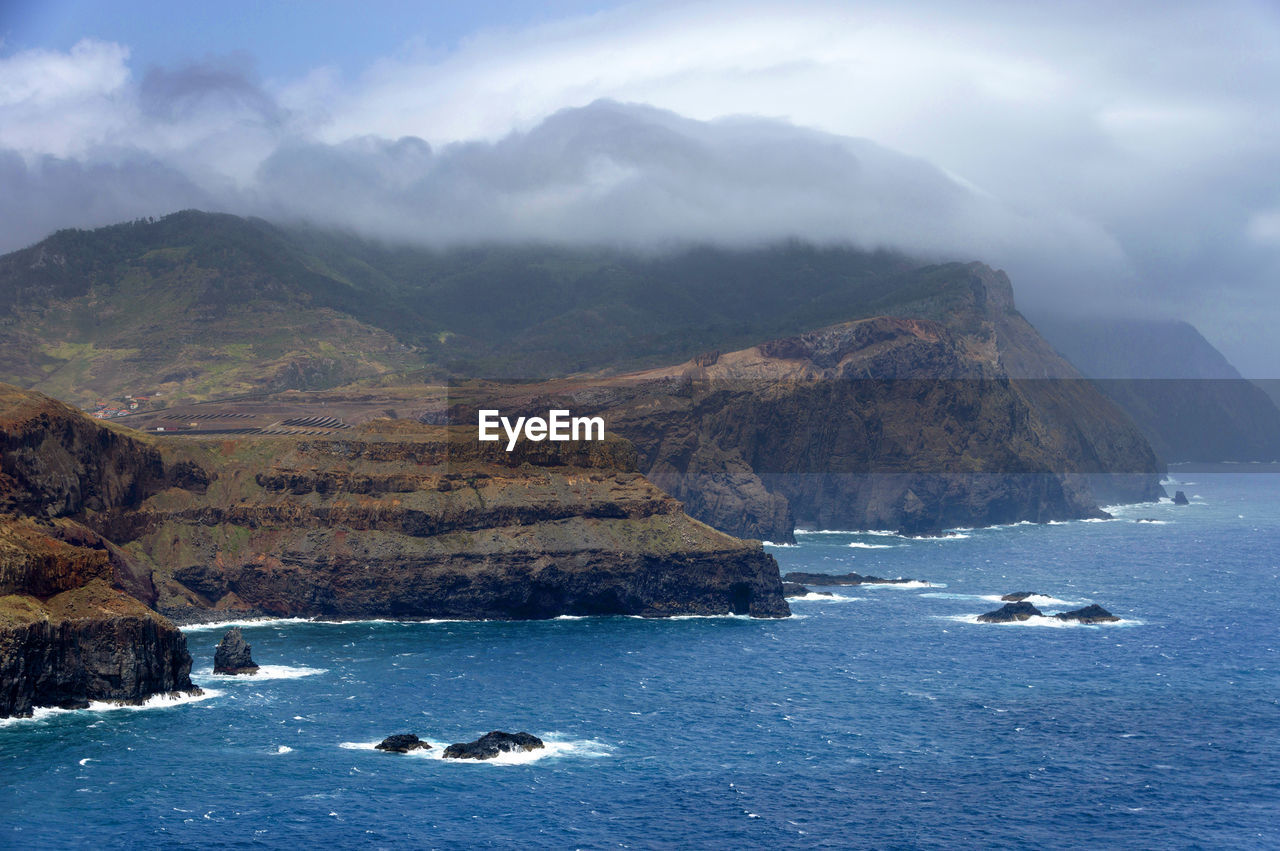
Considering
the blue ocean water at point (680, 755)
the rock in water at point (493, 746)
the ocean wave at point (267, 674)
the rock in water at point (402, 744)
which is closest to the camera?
the blue ocean water at point (680, 755)

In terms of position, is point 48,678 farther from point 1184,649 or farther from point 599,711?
point 1184,649

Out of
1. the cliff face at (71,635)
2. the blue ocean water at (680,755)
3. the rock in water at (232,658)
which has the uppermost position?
the cliff face at (71,635)

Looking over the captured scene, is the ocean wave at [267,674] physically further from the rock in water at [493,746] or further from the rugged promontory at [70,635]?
the rock in water at [493,746]

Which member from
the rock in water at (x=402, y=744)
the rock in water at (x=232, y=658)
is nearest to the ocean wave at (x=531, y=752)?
the rock in water at (x=402, y=744)

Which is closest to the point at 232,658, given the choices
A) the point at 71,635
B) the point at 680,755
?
the point at 71,635

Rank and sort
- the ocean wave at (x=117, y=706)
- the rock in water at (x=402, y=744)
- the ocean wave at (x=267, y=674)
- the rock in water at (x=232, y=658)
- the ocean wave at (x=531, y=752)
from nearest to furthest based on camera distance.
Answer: the ocean wave at (x=531, y=752) < the rock in water at (x=402, y=744) < the ocean wave at (x=117, y=706) < the ocean wave at (x=267, y=674) < the rock in water at (x=232, y=658)

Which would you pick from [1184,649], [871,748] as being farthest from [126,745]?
[1184,649]

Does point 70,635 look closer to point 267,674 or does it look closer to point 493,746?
point 267,674
